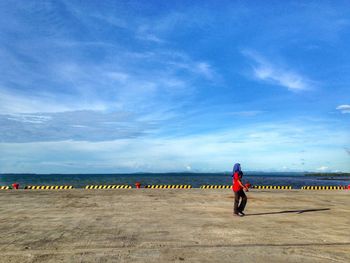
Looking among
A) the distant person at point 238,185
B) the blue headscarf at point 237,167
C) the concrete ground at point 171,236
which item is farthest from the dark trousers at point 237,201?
the blue headscarf at point 237,167

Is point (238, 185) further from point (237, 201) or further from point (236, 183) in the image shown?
point (237, 201)

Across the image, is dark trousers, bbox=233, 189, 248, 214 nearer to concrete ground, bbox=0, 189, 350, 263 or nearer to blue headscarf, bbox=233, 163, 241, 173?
concrete ground, bbox=0, 189, 350, 263

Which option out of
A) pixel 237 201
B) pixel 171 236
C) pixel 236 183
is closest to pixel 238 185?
pixel 236 183

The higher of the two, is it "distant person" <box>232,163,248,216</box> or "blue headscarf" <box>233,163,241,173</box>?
"blue headscarf" <box>233,163,241,173</box>

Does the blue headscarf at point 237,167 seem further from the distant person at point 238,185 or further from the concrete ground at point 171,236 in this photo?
the concrete ground at point 171,236

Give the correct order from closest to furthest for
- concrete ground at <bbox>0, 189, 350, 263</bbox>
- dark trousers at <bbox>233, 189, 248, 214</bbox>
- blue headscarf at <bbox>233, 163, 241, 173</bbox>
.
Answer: concrete ground at <bbox>0, 189, 350, 263</bbox>
dark trousers at <bbox>233, 189, 248, 214</bbox>
blue headscarf at <bbox>233, 163, 241, 173</bbox>

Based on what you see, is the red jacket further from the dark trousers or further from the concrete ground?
the concrete ground

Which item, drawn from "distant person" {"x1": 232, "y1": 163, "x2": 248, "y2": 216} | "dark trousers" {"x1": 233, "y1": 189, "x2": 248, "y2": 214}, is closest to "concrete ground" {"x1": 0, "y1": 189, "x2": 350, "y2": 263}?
"dark trousers" {"x1": 233, "y1": 189, "x2": 248, "y2": 214}

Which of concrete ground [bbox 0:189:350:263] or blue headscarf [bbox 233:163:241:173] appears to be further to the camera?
blue headscarf [bbox 233:163:241:173]

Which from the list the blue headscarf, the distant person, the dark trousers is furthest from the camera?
the blue headscarf

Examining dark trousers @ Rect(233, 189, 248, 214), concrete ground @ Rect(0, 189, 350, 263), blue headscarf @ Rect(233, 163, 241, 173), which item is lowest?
concrete ground @ Rect(0, 189, 350, 263)

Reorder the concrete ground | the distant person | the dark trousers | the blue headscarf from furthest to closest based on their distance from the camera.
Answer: the blue headscarf
the dark trousers
the distant person
the concrete ground

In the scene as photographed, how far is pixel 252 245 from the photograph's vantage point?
9.48 metres

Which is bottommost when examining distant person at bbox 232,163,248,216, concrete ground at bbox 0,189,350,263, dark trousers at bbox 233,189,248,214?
concrete ground at bbox 0,189,350,263
